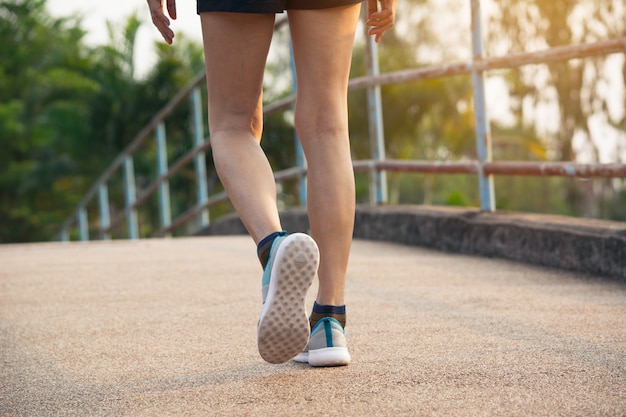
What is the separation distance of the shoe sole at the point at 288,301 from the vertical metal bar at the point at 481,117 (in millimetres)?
2025

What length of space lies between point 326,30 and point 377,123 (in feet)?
8.25

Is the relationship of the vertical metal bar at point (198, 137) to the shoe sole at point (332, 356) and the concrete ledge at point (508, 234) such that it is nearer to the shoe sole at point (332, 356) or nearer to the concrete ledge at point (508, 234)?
the concrete ledge at point (508, 234)

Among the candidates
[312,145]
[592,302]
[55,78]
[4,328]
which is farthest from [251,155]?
[55,78]

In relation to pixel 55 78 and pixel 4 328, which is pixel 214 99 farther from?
pixel 55 78

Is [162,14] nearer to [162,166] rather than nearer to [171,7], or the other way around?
[171,7]

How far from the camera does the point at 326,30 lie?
5.46ft

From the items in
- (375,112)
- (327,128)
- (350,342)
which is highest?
(375,112)

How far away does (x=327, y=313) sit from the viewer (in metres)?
1.66

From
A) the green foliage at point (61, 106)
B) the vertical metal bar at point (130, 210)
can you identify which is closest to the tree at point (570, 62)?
the green foliage at point (61, 106)

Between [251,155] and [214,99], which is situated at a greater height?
[214,99]

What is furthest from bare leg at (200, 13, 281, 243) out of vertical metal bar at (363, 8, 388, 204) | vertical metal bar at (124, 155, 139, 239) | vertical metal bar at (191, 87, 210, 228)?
vertical metal bar at (124, 155, 139, 239)

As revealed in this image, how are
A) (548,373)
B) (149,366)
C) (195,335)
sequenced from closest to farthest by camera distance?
(548,373), (149,366), (195,335)

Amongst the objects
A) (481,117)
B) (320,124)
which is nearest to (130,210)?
(481,117)

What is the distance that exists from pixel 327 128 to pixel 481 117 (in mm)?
1845
